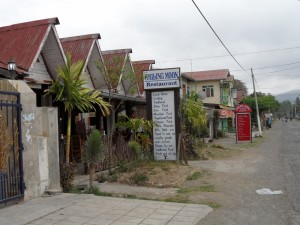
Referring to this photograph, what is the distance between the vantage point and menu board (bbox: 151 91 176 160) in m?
14.1

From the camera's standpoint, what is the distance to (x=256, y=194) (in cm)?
978

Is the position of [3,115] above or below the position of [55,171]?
above

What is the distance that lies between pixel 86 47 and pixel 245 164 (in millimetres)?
8109

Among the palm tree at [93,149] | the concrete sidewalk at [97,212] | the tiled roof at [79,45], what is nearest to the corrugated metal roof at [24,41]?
the tiled roof at [79,45]

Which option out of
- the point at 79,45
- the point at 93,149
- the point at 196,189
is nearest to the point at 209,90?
the point at 79,45

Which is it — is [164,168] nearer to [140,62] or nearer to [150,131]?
[150,131]

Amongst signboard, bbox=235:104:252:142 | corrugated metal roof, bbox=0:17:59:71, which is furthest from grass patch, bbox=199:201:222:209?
signboard, bbox=235:104:252:142

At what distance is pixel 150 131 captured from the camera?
568 inches

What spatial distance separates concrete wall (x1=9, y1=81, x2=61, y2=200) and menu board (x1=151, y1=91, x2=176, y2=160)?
19.2 feet

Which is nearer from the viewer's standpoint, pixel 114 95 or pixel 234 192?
pixel 234 192

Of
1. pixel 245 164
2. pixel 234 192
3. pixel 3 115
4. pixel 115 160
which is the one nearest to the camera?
pixel 3 115

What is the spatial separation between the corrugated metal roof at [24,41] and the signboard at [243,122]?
18.4 metres

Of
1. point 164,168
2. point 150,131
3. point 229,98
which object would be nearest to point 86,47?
point 150,131

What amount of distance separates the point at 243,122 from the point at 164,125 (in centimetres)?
1619
